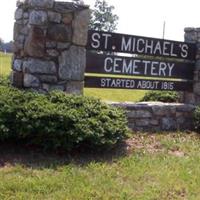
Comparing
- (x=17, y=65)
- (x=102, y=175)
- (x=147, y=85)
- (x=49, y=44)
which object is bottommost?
(x=102, y=175)

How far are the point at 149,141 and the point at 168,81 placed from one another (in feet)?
6.42

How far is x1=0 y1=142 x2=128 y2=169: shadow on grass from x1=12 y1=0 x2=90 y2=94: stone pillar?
1378 millimetres

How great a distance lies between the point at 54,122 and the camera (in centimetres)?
639

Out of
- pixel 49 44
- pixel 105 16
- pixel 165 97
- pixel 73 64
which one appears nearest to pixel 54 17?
pixel 49 44

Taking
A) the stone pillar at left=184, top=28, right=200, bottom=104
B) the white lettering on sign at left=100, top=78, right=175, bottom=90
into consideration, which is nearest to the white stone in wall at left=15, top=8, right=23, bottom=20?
the white lettering on sign at left=100, top=78, right=175, bottom=90

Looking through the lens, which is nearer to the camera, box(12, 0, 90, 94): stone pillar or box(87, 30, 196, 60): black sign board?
box(12, 0, 90, 94): stone pillar

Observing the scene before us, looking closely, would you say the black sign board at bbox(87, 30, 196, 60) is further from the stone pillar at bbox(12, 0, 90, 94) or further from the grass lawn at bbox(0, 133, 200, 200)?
the grass lawn at bbox(0, 133, 200, 200)

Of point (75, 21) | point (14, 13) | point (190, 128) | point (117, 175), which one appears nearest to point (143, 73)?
point (190, 128)

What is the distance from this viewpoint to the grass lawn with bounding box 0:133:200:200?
534 centimetres

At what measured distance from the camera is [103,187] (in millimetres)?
5594

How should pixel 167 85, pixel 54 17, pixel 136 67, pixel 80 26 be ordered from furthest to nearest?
1. pixel 167 85
2. pixel 136 67
3. pixel 80 26
4. pixel 54 17

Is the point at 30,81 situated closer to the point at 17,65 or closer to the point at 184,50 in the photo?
the point at 17,65

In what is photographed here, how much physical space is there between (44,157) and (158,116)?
10.1 ft

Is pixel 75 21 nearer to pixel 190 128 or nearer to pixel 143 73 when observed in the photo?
pixel 143 73
